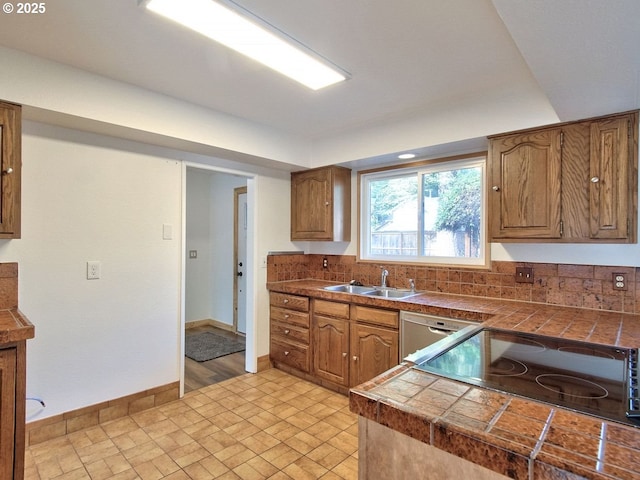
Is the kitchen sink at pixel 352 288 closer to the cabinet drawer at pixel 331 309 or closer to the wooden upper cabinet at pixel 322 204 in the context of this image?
the cabinet drawer at pixel 331 309

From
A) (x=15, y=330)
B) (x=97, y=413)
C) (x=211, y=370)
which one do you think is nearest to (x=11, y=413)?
(x=15, y=330)

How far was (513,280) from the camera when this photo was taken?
2.66 meters

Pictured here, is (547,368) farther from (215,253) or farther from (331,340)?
(215,253)

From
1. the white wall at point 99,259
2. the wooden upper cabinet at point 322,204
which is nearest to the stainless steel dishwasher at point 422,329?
the wooden upper cabinet at point 322,204

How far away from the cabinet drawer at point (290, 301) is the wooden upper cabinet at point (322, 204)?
26.3 inches

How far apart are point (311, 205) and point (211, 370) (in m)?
2.04

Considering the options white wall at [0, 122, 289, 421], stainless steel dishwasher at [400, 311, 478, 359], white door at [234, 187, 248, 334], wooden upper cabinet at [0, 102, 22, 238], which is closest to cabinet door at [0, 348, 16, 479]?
wooden upper cabinet at [0, 102, 22, 238]

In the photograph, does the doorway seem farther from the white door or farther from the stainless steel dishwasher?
the stainless steel dishwasher

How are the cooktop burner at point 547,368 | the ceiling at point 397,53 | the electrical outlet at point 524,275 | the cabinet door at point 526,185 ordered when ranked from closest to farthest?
the cooktop burner at point 547,368
the ceiling at point 397,53
the cabinet door at point 526,185
the electrical outlet at point 524,275

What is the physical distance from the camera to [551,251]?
2506 mm

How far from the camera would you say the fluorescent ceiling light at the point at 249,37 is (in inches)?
60.1

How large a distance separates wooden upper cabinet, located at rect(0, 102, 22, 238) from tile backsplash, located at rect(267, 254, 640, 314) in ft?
7.19

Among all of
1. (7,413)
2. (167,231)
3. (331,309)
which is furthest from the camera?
(331,309)

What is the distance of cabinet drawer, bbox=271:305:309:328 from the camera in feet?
11.0
